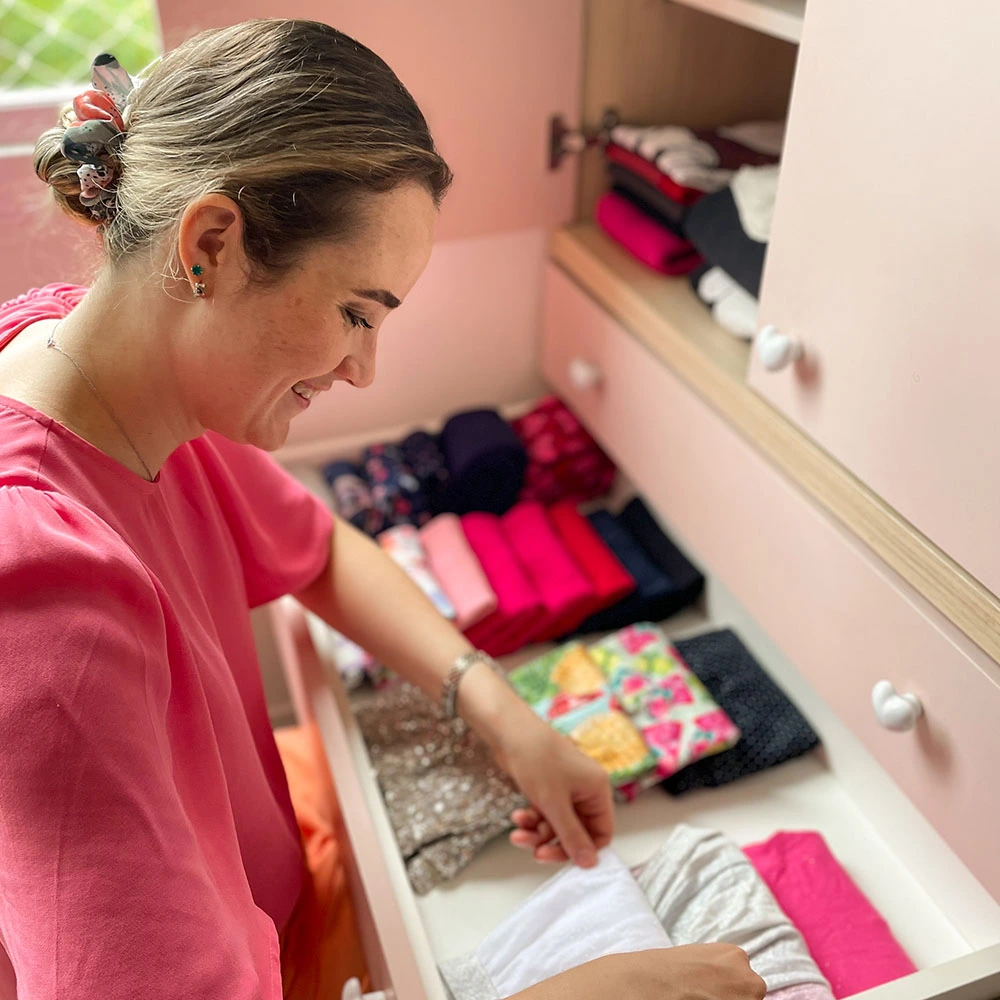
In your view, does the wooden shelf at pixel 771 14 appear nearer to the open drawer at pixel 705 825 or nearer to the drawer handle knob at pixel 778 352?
the drawer handle knob at pixel 778 352

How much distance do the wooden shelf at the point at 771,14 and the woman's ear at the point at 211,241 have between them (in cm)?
51

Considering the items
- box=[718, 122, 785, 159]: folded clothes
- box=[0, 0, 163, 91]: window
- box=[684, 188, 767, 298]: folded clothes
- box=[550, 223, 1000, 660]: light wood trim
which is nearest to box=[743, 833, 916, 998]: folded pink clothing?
box=[550, 223, 1000, 660]: light wood trim

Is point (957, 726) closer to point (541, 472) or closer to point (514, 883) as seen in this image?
point (514, 883)

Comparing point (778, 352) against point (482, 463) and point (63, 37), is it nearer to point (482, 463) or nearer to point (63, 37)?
point (482, 463)

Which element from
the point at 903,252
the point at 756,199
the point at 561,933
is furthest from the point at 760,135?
the point at 561,933

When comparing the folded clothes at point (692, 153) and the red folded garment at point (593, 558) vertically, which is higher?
the folded clothes at point (692, 153)

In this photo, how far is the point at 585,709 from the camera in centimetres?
Result: 97

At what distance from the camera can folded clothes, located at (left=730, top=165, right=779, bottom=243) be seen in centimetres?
96

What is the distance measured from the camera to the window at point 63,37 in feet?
4.58

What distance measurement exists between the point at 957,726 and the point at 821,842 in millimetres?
232

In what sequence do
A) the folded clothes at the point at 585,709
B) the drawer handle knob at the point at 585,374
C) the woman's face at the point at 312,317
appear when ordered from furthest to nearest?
the drawer handle knob at the point at 585,374
the folded clothes at the point at 585,709
the woman's face at the point at 312,317

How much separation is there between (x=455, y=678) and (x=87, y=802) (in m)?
0.41

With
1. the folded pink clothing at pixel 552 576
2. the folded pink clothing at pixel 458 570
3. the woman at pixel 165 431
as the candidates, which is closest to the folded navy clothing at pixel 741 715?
the folded pink clothing at pixel 552 576

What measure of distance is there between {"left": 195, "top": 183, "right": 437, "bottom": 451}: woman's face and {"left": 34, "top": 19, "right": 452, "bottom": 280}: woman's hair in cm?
1
